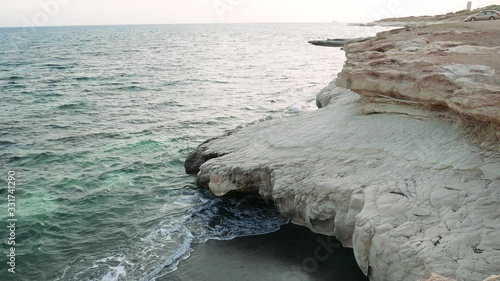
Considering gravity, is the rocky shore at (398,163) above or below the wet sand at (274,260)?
above

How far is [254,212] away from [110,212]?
218 inches

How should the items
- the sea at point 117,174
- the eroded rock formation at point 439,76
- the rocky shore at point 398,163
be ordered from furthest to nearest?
the sea at point 117,174
the eroded rock formation at point 439,76
the rocky shore at point 398,163

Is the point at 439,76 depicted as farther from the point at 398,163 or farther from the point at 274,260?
the point at 274,260

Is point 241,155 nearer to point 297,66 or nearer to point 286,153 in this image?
point 286,153

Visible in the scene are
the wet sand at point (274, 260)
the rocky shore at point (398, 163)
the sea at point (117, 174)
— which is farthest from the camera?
the sea at point (117, 174)

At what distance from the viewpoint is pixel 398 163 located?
12.8 meters

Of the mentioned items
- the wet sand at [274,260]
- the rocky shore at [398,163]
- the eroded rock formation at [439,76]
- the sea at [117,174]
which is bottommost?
the wet sand at [274,260]

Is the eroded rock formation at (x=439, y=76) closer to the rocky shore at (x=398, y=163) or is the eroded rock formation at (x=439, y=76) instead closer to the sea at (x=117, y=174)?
the rocky shore at (x=398, y=163)

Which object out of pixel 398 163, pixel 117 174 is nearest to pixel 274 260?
pixel 398 163

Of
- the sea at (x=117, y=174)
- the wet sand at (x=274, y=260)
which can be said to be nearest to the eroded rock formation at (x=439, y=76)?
the wet sand at (x=274, y=260)

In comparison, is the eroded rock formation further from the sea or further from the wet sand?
the sea

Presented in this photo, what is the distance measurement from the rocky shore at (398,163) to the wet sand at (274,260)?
0.57 metres

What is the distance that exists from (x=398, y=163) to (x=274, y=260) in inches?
185

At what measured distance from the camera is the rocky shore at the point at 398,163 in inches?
390
